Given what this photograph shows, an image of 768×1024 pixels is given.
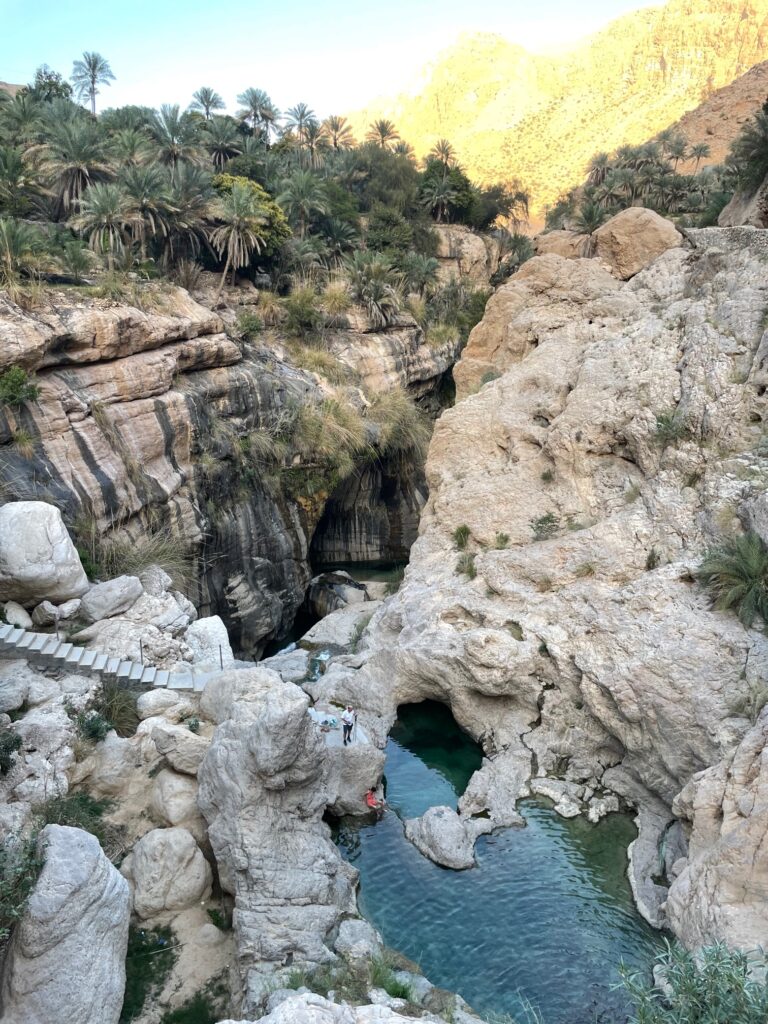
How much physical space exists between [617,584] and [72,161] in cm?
2723

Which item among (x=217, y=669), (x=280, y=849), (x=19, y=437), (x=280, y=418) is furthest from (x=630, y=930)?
(x=280, y=418)

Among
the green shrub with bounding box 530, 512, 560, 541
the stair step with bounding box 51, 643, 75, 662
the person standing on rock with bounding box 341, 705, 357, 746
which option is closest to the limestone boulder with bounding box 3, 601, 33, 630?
the stair step with bounding box 51, 643, 75, 662

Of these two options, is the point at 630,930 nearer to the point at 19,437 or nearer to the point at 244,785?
the point at 244,785

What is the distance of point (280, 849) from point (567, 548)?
27.2 ft

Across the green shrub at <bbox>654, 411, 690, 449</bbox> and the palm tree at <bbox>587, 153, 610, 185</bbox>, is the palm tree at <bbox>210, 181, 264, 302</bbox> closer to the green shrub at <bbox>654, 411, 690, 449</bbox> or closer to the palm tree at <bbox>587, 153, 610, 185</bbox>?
the green shrub at <bbox>654, 411, 690, 449</bbox>

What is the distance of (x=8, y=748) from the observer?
10.5 meters

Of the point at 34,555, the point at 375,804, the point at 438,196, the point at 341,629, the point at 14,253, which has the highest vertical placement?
the point at 438,196

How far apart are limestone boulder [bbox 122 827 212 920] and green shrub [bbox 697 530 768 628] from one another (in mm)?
9071

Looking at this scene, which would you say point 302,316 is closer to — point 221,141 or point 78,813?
point 221,141

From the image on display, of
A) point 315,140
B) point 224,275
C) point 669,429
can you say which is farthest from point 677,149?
point 669,429

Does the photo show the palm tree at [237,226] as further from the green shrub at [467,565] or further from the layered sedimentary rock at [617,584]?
the green shrub at [467,565]

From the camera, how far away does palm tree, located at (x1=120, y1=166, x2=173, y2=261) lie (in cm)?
2616

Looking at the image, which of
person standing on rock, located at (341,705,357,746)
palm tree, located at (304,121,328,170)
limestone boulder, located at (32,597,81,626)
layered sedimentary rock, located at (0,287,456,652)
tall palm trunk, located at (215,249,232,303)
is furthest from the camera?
palm tree, located at (304,121,328,170)

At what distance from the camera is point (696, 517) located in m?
13.4
